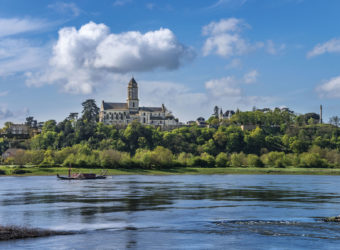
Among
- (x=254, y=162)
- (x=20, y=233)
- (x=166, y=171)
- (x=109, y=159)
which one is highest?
(x=109, y=159)

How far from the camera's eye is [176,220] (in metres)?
48.2

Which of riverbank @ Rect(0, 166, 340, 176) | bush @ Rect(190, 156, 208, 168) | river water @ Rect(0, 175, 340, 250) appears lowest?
river water @ Rect(0, 175, 340, 250)

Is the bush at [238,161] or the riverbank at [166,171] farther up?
the bush at [238,161]

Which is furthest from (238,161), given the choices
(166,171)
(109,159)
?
(109,159)

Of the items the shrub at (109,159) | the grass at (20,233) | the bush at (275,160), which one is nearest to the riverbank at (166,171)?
the shrub at (109,159)

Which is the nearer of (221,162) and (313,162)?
(313,162)

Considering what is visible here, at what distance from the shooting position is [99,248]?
35375 millimetres

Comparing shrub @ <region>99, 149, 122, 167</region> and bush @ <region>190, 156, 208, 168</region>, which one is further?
bush @ <region>190, 156, 208, 168</region>

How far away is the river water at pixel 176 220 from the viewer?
37.2 meters

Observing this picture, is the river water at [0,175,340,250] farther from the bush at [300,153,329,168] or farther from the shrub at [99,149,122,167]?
the bush at [300,153,329,168]

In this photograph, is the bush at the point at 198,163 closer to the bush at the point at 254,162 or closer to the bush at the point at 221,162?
the bush at the point at 221,162

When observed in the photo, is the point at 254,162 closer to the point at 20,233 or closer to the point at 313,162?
the point at 313,162

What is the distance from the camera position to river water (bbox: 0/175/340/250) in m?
37.2

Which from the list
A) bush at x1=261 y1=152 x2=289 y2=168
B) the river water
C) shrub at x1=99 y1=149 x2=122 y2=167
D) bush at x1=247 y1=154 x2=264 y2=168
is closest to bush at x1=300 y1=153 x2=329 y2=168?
bush at x1=261 y1=152 x2=289 y2=168
